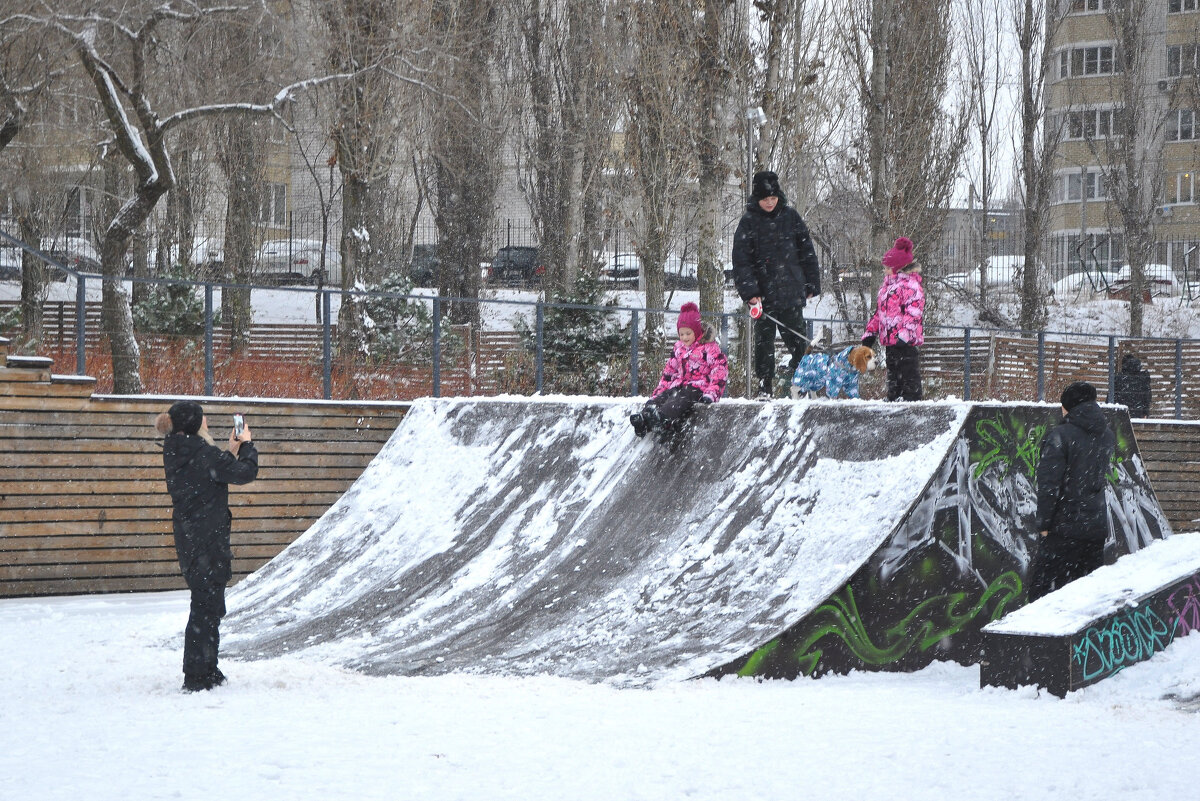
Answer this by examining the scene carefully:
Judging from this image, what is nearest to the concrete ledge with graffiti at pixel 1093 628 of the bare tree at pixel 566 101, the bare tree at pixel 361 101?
the bare tree at pixel 361 101

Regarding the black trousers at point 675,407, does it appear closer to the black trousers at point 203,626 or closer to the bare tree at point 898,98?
the black trousers at point 203,626

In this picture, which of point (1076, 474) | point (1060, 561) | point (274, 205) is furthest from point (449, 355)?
point (274, 205)

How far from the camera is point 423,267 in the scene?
130 feet

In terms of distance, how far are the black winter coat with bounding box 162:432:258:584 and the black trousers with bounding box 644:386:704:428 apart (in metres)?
3.69

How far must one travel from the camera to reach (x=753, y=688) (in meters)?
7.61

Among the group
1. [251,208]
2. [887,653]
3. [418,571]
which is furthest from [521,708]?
[251,208]

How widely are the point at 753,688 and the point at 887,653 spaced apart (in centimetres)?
104

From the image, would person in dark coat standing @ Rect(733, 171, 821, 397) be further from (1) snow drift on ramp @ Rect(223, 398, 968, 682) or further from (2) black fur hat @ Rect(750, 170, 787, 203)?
(1) snow drift on ramp @ Rect(223, 398, 968, 682)

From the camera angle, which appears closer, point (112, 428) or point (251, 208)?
point (112, 428)

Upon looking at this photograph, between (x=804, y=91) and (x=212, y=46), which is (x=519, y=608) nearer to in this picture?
(x=804, y=91)

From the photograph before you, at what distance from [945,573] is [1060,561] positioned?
70 cm

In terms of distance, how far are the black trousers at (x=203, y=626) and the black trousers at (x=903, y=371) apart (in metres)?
5.03

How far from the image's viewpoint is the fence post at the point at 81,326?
13297 mm

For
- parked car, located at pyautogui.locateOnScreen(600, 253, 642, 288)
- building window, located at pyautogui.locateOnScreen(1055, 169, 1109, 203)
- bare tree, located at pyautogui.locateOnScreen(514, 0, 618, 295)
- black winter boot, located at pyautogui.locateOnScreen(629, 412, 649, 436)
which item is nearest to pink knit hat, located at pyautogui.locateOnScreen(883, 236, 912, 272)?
black winter boot, located at pyautogui.locateOnScreen(629, 412, 649, 436)
